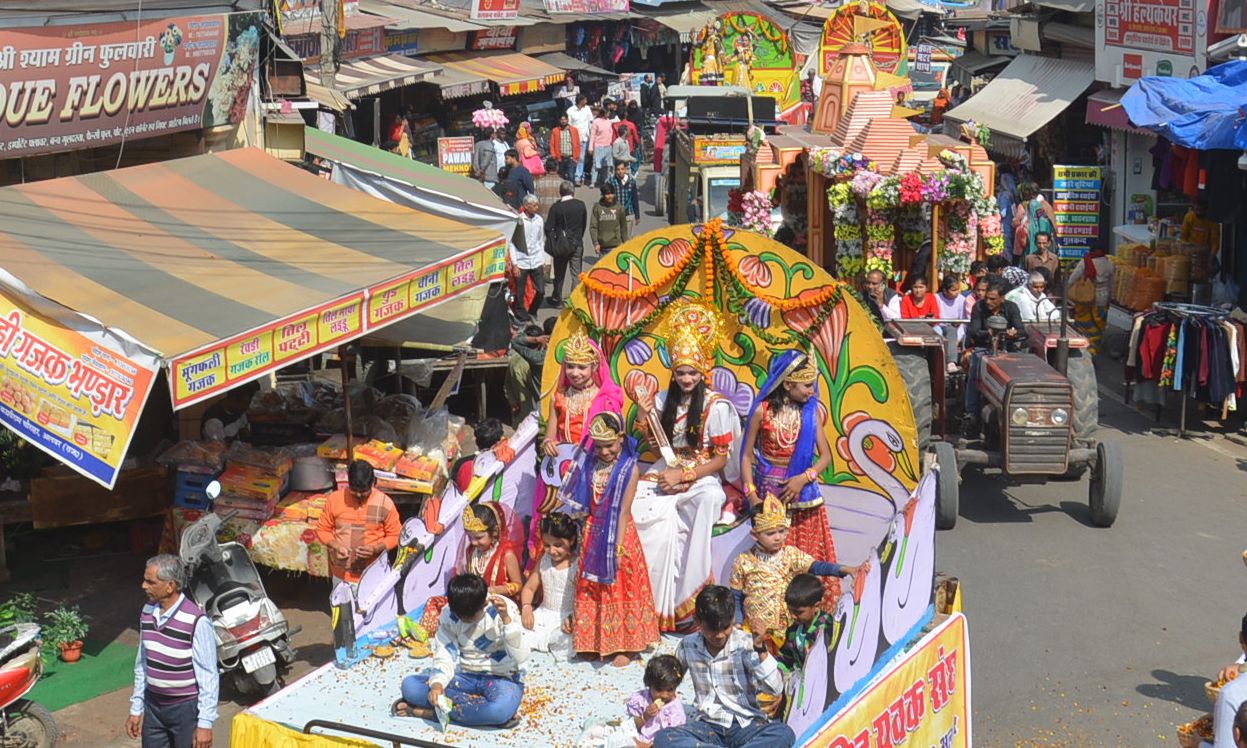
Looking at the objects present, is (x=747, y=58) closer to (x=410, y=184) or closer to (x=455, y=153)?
(x=455, y=153)

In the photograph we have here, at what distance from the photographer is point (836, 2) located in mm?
48406

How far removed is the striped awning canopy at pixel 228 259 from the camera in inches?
370

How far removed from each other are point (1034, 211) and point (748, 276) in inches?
470

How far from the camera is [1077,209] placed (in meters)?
21.5

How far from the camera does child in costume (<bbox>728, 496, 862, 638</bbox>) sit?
8.43m

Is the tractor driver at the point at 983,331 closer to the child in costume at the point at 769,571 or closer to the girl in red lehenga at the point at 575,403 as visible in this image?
the girl in red lehenga at the point at 575,403

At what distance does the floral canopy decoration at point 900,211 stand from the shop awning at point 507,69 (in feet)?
58.4

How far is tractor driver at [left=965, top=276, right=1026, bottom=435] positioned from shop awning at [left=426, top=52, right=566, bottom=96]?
21.1 metres

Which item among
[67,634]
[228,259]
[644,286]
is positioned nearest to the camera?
[67,634]

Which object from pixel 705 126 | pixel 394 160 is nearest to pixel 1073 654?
pixel 394 160

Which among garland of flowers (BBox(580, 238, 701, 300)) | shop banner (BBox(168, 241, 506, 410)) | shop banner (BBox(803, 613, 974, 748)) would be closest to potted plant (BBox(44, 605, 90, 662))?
shop banner (BBox(168, 241, 506, 410))

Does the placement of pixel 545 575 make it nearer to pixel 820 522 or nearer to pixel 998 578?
pixel 820 522

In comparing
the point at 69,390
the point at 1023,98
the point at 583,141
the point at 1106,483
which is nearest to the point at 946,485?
the point at 1106,483

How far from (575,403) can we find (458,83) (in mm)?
22506
